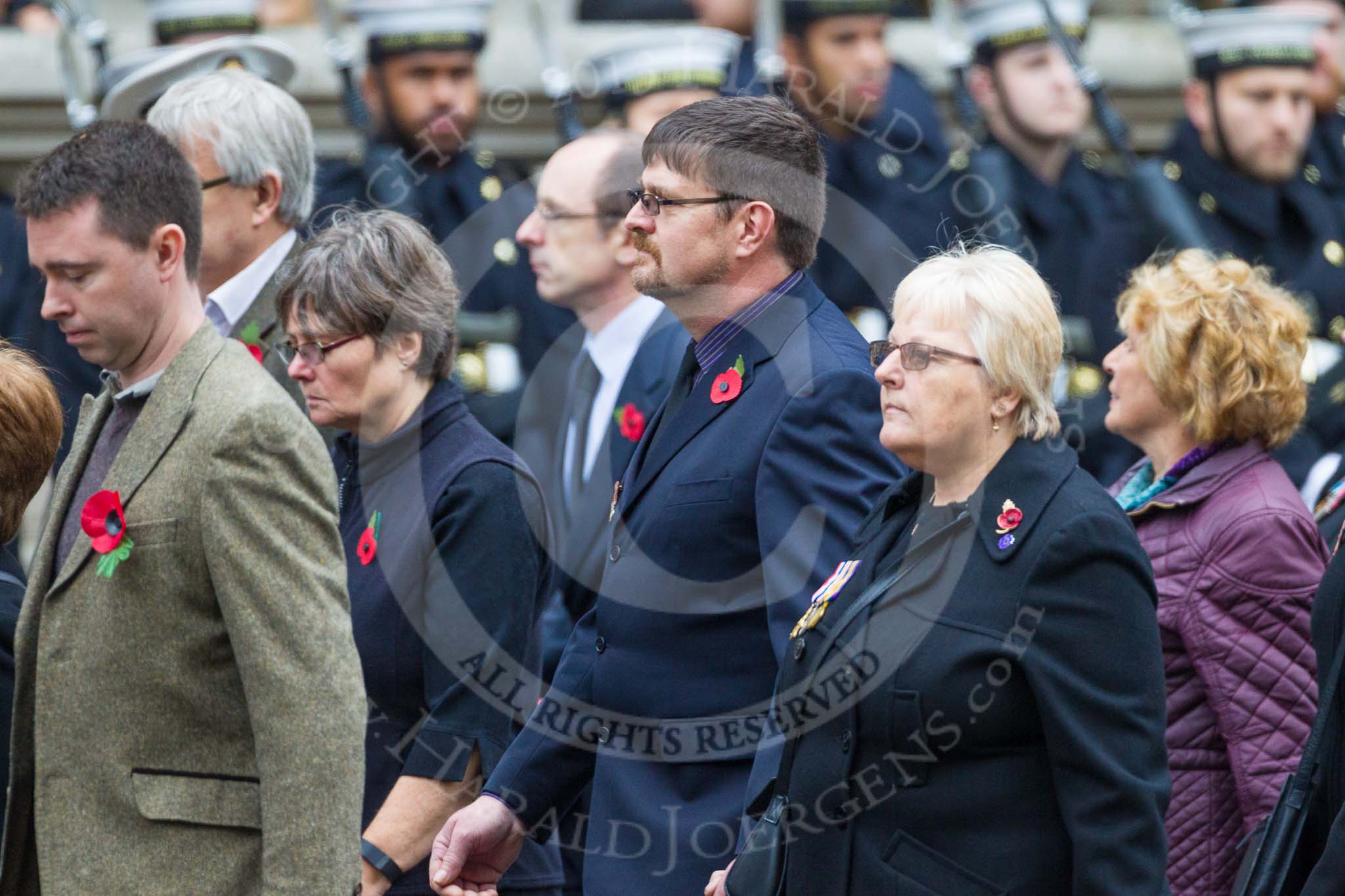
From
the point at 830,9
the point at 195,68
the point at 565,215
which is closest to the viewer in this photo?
the point at 565,215

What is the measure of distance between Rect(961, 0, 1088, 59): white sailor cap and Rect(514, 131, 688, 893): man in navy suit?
3253 mm

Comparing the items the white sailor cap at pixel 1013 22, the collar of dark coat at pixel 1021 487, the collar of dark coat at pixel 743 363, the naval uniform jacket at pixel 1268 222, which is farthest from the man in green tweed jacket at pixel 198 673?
the white sailor cap at pixel 1013 22

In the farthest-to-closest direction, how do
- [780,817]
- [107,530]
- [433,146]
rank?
[433,146], [780,817], [107,530]

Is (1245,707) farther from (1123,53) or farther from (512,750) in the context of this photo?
(1123,53)

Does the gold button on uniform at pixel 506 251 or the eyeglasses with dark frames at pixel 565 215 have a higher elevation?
the eyeglasses with dark frames at pixel 565 215

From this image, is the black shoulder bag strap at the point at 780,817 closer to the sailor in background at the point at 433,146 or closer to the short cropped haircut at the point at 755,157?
the short cropped haircut at the point at 755,157

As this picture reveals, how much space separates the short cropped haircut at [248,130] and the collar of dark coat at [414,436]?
695 millimetres

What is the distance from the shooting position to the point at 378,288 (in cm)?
387

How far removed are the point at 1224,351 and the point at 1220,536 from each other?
0.43 meters

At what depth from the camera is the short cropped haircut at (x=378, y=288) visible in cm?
384

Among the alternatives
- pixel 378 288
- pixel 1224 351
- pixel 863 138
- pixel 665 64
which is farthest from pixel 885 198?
pixel 378 288

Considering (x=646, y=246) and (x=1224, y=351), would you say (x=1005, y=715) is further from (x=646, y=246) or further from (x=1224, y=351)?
(x=1224, y=351)

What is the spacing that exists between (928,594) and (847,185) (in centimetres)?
491

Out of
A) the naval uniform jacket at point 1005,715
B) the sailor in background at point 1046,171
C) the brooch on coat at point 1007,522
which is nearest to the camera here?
the naval uniform jacket at point 1005,715
